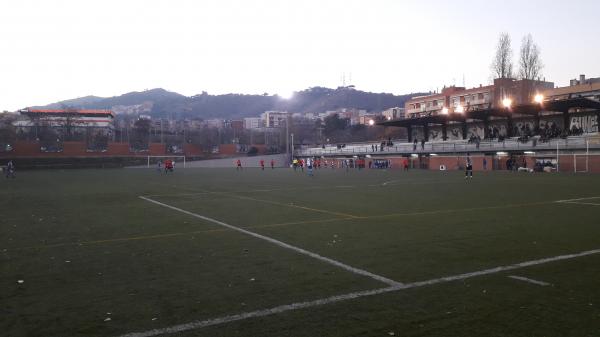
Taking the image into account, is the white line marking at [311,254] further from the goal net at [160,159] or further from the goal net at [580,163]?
the goal net at [160,159]

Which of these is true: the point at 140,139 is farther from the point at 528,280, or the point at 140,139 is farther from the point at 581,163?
the point at 528,280

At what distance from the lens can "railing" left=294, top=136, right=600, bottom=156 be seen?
4816 centimetres

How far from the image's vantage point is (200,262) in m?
7.98

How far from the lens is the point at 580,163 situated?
4738cm

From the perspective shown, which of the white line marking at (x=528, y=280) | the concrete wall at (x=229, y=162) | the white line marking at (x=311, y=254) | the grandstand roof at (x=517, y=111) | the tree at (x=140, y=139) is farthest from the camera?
the tree at (x=140, y=139)

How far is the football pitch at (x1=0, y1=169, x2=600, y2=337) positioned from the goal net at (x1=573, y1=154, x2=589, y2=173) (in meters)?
39.6

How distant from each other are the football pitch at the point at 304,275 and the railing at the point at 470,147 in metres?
40.9

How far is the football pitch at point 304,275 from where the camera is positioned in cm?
498

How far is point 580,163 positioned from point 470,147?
1547cm

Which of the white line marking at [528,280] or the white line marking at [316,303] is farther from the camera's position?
the white line marking at [528,280]

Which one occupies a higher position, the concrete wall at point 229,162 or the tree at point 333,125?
the tree at point 333,125

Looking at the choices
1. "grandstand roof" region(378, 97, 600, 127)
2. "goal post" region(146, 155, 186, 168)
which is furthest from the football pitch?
"goal post" region(146, 155, 186, 168)

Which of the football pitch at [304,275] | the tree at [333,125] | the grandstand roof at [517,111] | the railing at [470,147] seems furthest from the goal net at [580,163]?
the tree at [333,125]

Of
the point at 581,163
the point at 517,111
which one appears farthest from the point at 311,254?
the point at 517,111
